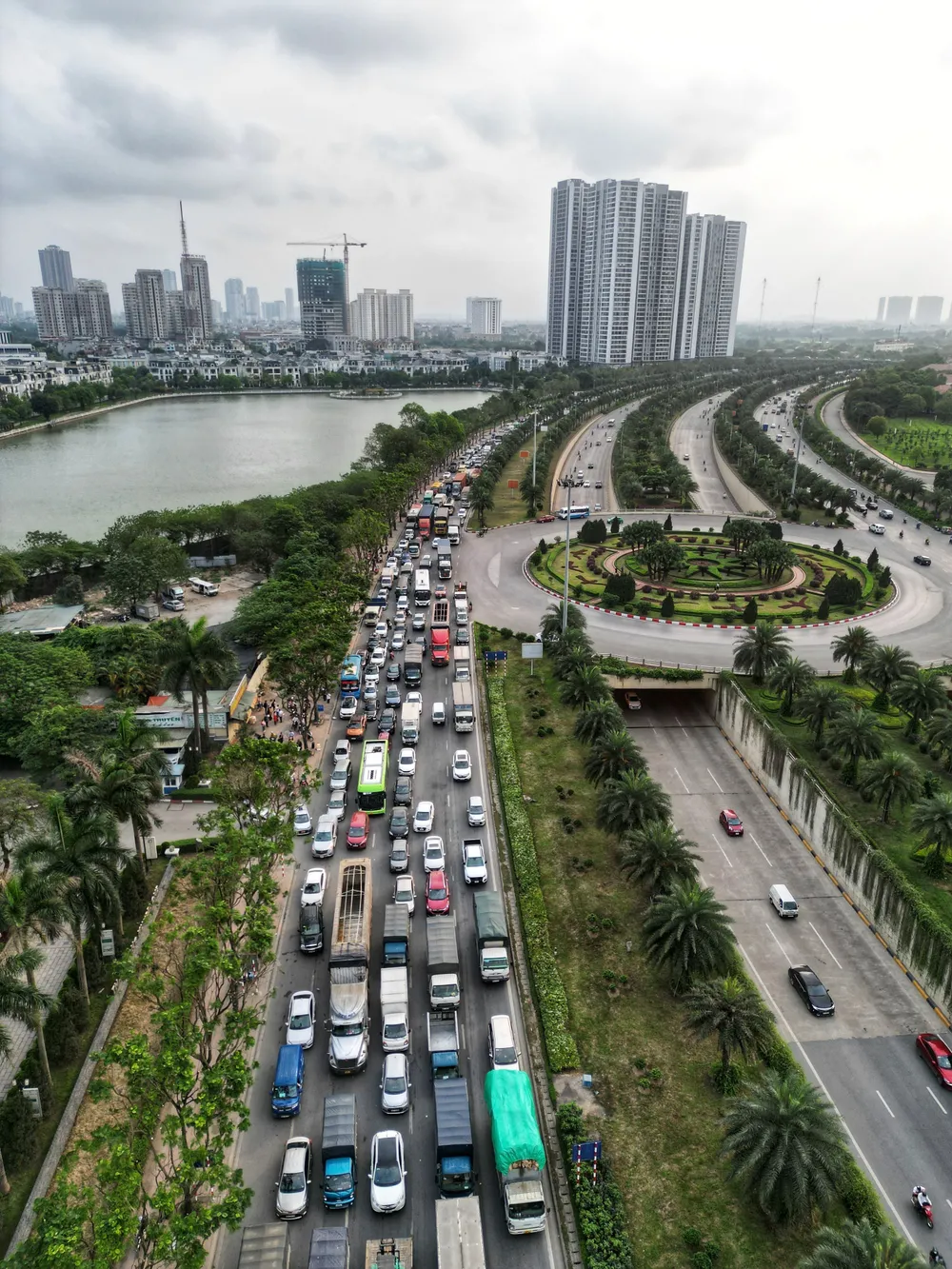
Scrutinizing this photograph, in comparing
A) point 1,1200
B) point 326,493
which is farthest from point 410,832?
point 326,493

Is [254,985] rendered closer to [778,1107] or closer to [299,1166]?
[299,1166]

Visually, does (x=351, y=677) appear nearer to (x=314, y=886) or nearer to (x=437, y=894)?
(x=314, y=886)

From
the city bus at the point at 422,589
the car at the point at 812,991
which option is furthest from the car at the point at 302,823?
the city bus at the point at 422,589

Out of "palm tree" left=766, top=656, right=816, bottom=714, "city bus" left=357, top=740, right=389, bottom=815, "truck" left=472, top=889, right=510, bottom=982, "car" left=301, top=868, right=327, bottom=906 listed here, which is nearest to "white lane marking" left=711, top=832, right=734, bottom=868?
"palm tree" left=766, top=656, right=816, bottom=714

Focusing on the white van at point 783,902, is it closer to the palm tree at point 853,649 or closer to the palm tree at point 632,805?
the palm tree at point 632,805

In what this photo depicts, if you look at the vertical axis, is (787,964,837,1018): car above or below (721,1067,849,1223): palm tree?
below

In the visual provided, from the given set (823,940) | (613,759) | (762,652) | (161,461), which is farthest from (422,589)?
(161,461)

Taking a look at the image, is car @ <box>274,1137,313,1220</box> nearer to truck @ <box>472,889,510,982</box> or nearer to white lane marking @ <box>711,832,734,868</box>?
truck @ <box>472,889,510,982</box>
